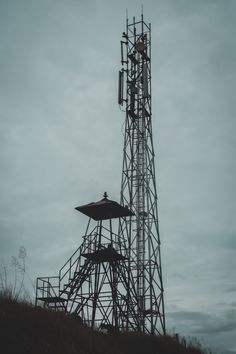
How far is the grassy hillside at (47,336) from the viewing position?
554 inches

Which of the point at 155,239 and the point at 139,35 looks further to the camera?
the point at 139,35

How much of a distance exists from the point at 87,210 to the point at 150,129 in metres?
10.6

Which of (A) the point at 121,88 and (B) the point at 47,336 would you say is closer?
(B) the point at 47,336

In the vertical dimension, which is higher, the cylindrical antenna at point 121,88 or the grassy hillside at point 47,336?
the cylindrical antenna at point 121,88

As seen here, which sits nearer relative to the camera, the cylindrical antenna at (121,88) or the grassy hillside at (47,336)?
the grassy hillside at (47,336)

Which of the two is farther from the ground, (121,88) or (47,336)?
(121,88)

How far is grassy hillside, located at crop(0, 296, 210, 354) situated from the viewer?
46.1 ft

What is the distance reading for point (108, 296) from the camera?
26.5 metres

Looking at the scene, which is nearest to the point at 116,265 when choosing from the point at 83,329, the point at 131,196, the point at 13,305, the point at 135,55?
the point at 131,196

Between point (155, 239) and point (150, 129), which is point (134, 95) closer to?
point (150, 129)

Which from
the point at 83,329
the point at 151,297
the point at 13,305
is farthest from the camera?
the point at 151,297

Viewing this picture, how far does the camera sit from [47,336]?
49.9 ft

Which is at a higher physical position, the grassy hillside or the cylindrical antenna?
the cylindrical antenna

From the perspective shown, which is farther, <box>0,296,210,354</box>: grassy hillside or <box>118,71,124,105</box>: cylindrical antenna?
<box>118,71,124,105</box>: cylindrical antenna
